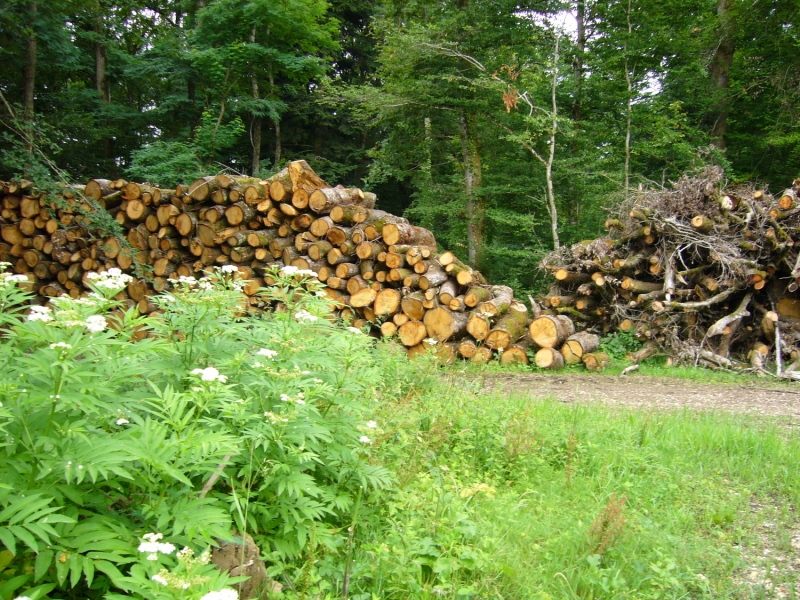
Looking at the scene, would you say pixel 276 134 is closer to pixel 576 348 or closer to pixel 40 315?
pixel 576 348

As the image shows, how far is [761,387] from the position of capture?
20.1 ft

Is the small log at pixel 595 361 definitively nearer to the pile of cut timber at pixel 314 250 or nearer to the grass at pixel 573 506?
the pile of cut timber at pixel 314 250

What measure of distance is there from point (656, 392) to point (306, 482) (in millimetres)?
4906

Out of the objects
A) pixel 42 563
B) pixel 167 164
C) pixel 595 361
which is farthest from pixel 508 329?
pixel 167 164

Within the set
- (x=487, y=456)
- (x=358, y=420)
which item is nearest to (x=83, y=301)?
(x=358, y=420)

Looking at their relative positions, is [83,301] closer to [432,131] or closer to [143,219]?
[143,219]

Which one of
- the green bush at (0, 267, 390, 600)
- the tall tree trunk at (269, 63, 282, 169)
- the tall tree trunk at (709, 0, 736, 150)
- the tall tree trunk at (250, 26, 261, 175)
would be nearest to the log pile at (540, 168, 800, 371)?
the tall tree trunk at (709, 0, 736, 150)

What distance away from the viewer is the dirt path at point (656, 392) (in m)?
5.19

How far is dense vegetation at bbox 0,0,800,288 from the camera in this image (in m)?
11.1

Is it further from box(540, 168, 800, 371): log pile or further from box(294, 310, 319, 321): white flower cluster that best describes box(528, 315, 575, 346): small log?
box(294, 310, 319, 321): white flower cluster

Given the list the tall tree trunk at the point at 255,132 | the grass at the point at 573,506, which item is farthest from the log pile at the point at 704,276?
the tall tree trunk at the point at 255,132

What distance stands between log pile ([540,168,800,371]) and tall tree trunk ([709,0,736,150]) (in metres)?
5.92

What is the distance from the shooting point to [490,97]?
36.4 ft

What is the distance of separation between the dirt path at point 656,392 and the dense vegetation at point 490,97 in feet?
13.7
